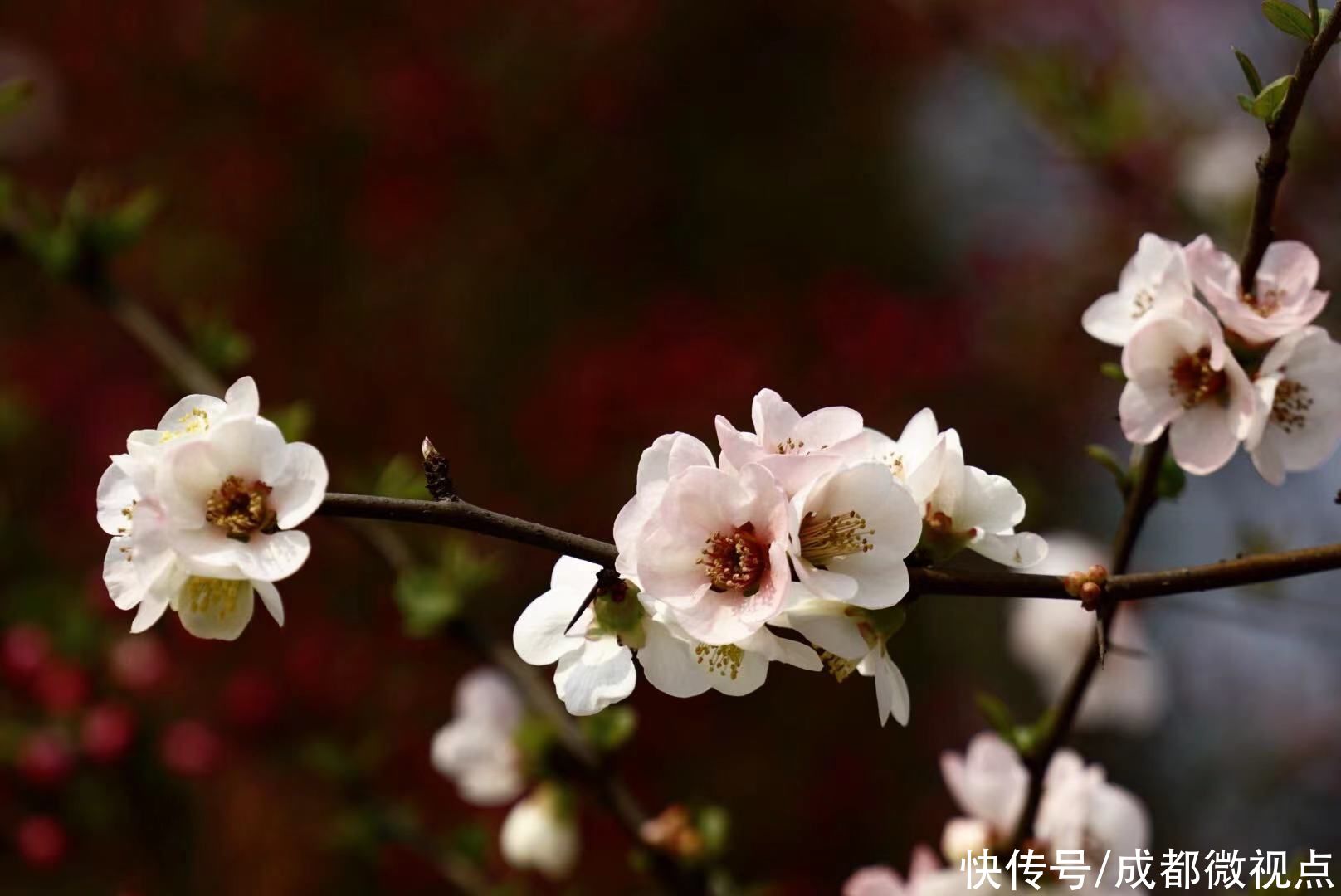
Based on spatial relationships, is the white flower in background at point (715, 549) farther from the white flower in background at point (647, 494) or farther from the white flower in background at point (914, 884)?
the white flower in background at point (914, 884)

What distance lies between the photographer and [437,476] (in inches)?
23.1

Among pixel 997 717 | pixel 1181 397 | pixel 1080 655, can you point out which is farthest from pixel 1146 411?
pixel 1080 655

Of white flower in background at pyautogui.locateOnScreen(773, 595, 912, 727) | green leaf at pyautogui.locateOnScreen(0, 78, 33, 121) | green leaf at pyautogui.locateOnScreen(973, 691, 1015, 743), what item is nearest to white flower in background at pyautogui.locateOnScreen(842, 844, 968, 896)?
green leaf at pyautogui.locateOnScreen(973, 691, 1015, 743)

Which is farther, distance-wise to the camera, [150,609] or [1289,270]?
[1289,270]

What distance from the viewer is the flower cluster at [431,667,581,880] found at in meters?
1.06

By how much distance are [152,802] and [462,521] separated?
5.47 ft

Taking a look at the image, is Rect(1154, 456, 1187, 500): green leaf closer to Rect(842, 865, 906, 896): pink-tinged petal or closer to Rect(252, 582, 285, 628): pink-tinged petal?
Rect(842, 865, 906, 896): pink-tinged petal

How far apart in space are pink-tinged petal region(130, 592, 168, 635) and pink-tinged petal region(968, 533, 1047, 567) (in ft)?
1.36

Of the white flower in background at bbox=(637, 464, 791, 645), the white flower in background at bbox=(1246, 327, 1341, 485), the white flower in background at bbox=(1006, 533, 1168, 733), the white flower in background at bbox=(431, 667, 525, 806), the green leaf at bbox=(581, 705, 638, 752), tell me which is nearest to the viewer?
the white flower in background at bbox=(637, 464, 791, 645)

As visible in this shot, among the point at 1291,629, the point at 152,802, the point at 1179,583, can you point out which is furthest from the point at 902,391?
the point at 1179,583

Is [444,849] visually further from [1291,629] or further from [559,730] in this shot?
[1291,629]

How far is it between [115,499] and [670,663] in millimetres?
295

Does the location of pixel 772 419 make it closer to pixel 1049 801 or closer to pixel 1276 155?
pixel 1276 155

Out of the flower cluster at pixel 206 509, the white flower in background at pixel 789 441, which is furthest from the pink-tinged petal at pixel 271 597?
the white flower in background at pixel 789 441
